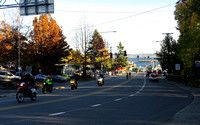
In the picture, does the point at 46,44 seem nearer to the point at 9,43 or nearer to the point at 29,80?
the point at 9,43

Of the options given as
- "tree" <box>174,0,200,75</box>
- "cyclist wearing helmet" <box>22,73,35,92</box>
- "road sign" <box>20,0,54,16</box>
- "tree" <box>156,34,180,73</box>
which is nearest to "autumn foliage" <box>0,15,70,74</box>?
"tree" <box>156,34,180,73</box>

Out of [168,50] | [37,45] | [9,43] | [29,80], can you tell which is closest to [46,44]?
[37,45]

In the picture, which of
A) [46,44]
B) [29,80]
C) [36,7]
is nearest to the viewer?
[29,80]

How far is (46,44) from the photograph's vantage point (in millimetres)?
59844

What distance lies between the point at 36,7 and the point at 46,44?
36.7m

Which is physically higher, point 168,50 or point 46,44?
Result: point 46,44

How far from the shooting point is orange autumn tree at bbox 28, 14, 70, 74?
59672mm

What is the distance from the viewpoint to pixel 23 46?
57344 mm

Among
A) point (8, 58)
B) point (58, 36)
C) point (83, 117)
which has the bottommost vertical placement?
point (83, 117)

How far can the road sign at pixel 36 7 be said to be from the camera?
23.2m

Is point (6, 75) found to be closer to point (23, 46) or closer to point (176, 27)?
point (23, 46)

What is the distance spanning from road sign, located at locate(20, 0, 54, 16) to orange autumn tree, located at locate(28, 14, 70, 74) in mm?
34666

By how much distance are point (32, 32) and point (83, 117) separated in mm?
51714

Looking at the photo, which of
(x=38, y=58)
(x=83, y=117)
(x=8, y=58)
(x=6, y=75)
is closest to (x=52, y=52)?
(x=38, y=58)
